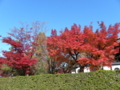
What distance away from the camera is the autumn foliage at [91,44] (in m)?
12.0

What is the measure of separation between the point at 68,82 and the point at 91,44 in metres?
4.98

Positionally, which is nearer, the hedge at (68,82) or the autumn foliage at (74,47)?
the hedge at (68,82)

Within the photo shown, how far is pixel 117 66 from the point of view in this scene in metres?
18.1

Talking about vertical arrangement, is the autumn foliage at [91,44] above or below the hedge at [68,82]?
above

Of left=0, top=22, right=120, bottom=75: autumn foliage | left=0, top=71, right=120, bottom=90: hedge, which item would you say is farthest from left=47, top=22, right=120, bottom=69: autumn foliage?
left=0, top=71, right=120, bottom=90: hedge

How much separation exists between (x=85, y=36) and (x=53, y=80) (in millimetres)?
5925

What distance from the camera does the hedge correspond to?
7.92m

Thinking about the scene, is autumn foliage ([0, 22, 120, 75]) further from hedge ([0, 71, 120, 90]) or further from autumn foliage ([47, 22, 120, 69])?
hedge ([0, 71, 120, 90])

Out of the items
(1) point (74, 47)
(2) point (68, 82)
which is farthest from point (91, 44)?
(2) point (68, 82)

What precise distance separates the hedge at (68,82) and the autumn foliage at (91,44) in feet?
11.3

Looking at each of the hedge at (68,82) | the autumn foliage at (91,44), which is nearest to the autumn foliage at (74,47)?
the autumn foliage at (91,44)

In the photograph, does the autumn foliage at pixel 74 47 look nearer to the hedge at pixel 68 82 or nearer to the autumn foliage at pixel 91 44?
the autumn foliage at pixel 91 44

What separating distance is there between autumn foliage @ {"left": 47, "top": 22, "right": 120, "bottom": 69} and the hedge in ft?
11.3

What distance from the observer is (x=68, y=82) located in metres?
9.13
